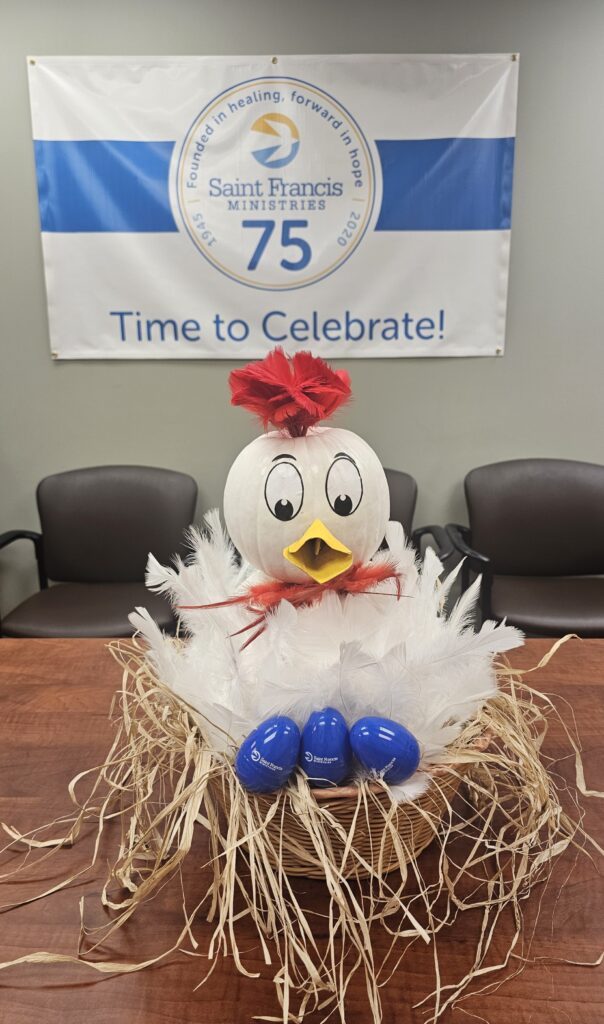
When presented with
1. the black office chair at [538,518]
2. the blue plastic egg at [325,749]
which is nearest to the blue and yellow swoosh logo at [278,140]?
the black office chair at [538,518]

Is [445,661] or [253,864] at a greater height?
[445,661]

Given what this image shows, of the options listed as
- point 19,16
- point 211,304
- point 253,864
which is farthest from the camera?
point 211,304

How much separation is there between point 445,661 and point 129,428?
1970mm

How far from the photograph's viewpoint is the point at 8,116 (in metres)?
2.24

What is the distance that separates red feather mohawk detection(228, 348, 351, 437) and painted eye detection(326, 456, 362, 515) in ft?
0.20

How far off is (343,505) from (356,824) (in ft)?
0.99

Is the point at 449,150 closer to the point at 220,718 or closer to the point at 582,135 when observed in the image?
the point at 582,135

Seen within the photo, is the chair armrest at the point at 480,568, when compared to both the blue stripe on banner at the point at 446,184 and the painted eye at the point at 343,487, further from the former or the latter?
the painted eye at the point at 343,487

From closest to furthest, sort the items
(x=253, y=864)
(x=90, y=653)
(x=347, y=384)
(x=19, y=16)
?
1. (x=253, y=864)
2. (x=347, y=384)
3. (x=90, y=653)
4. (x=19, y=16)

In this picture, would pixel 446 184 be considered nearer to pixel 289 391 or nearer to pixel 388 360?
pixel 388 360

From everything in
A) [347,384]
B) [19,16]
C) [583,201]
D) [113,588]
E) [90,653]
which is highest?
[19,16]

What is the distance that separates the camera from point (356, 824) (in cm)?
64

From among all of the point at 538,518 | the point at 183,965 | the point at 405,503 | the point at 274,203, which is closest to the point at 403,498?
the point at 405,503

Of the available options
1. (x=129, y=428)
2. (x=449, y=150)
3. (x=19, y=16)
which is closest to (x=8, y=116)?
(x=19, y=16)
